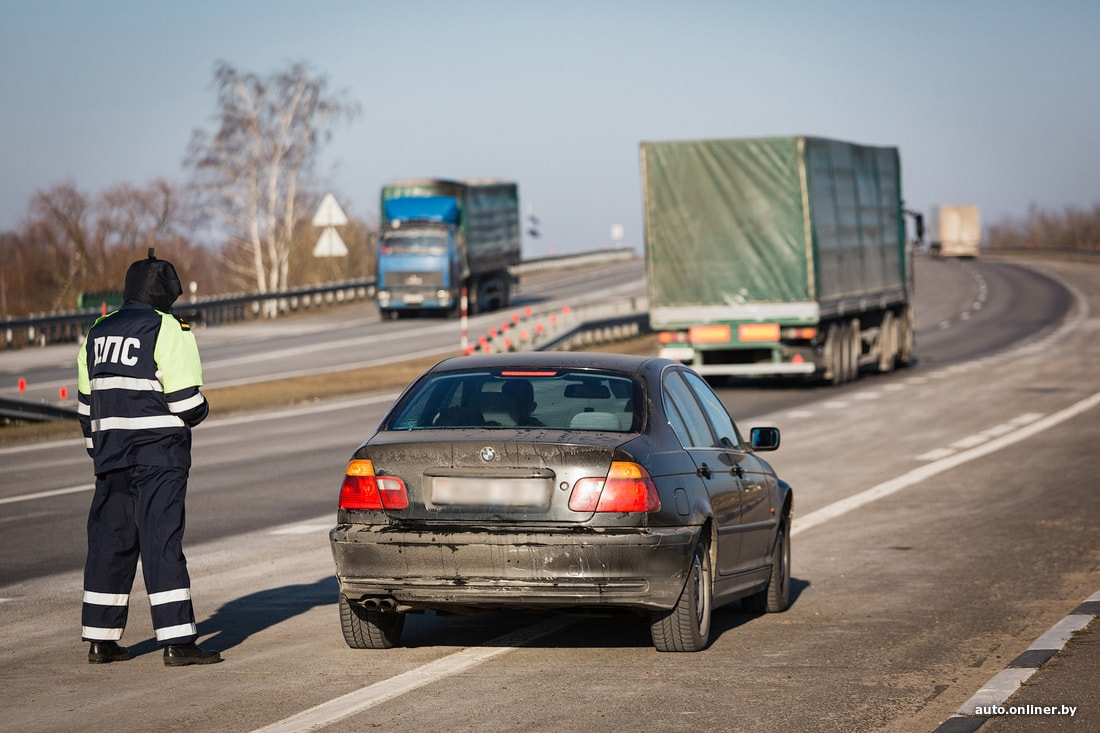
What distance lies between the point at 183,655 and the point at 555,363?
2186mm

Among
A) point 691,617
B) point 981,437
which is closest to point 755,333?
point 981,437

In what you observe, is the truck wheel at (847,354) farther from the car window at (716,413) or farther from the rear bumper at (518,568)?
the rear bumper at (518,568)

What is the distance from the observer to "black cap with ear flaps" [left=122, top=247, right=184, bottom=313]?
750 cm

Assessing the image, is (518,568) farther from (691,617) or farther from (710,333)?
(710,333)

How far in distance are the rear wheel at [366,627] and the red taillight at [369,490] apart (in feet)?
1.80

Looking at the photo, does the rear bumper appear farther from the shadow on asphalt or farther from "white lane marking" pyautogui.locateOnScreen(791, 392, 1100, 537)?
"white lane marking" pyautogui.locateOnScreen(791, 392, 1100, 537)

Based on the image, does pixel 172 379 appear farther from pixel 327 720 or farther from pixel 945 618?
pixel 945 618

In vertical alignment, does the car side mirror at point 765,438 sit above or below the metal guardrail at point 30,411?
above

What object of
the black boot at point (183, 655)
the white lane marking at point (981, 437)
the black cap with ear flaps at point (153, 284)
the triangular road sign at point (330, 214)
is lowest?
the white lane marking at point (981, 437)

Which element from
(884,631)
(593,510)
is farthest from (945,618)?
(593,510)

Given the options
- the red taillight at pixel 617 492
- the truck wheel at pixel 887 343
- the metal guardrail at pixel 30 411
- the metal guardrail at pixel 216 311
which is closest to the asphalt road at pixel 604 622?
the red taillight at pixel 617 492

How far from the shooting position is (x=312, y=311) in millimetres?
58750

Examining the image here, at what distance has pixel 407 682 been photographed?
22.5 feet

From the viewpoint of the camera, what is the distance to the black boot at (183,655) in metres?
7.32
